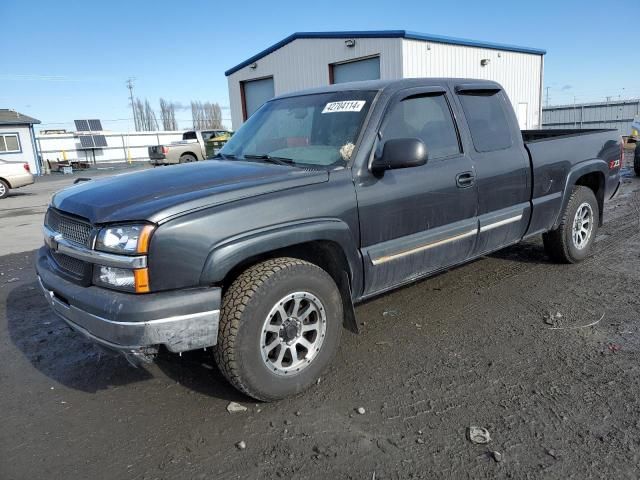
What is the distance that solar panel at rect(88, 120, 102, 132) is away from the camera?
1777 inches

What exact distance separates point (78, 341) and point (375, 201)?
2.71 meters

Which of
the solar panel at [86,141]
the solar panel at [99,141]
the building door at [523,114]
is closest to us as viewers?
the building door at [523,114]

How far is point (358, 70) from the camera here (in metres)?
18.9

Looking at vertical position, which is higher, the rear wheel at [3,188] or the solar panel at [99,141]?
the solar panel at [99,141]

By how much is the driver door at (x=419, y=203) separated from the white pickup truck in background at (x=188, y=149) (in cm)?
2004

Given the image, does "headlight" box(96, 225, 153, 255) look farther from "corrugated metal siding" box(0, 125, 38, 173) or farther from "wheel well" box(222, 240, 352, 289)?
"corrugated metal siding" box(0, 125, 38, 173)

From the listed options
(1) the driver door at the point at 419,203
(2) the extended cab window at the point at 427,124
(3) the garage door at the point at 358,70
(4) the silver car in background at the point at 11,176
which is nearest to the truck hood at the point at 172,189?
(1) the driver door at the point at 419,203

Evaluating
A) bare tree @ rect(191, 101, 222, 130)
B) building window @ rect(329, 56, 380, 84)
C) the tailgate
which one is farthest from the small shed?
bare tree @ rect(191, 101, 222, 130)

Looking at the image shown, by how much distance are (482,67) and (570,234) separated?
675 inches

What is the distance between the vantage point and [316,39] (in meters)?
19.9

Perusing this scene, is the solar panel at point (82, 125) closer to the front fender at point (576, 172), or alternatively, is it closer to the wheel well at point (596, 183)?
the wheel well at point (596, 183)

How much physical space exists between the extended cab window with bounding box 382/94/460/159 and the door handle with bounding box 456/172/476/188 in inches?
7.7

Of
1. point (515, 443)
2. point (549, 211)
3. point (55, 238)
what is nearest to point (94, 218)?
point (55, 238)

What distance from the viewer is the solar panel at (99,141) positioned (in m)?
41.8
